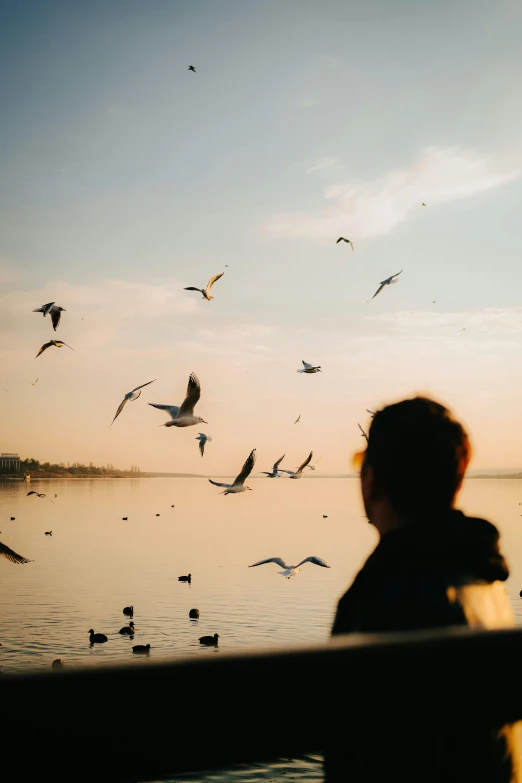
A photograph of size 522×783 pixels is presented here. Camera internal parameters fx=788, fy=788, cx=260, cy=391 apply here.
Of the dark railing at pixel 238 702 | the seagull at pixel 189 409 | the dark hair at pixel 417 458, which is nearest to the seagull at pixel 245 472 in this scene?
the seagull at pixel 189 409

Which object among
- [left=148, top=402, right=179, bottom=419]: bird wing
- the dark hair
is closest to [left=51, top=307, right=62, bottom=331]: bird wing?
[left=148, top=402, right=179, bottom=419]: bird wing

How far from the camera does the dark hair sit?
2.56m

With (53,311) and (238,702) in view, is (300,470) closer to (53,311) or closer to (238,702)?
(53,311)

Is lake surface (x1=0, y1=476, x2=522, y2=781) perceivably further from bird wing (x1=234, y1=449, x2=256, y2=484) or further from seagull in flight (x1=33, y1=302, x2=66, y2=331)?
seagull in flight (x1=33, y1=302, x2=66, y2=331)

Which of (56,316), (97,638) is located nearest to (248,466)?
(56,316)

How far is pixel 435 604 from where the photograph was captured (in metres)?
2.18

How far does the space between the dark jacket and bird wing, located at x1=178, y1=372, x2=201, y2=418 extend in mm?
12388

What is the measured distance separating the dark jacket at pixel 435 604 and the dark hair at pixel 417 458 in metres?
0.11

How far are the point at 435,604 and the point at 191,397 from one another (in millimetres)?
12717

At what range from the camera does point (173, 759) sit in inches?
45.8

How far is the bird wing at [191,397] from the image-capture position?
14.8 meters

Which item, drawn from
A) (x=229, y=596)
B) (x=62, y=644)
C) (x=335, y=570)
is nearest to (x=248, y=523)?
(x=335, y=570)

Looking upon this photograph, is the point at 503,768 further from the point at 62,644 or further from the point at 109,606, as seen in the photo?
the point at 109,606

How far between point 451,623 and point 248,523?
80.1 meters
